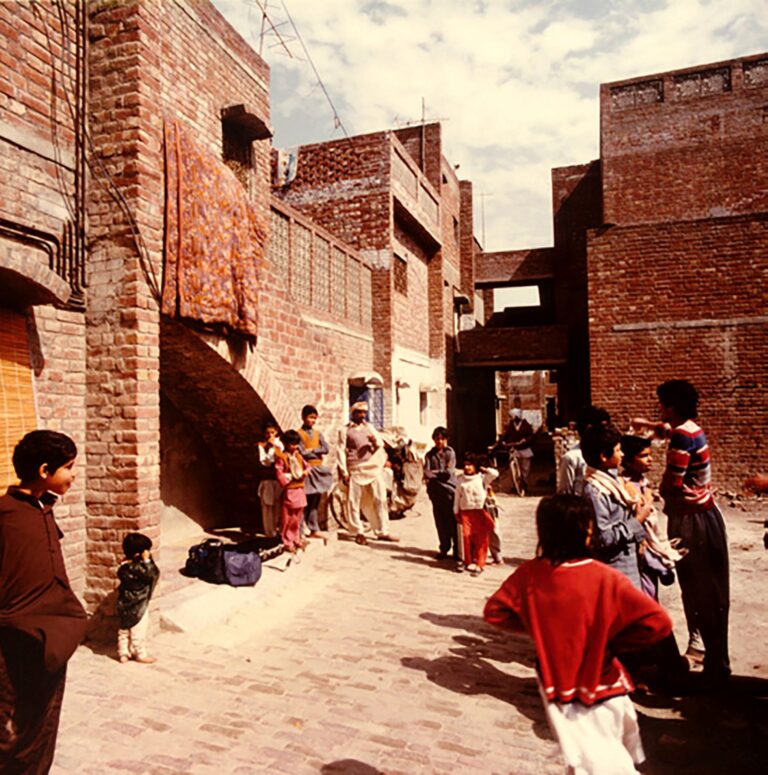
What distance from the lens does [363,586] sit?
647 centimetres

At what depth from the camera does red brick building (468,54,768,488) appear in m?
12.3

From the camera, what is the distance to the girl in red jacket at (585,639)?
2.16 meters

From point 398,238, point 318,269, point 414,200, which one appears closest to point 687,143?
point 414,200

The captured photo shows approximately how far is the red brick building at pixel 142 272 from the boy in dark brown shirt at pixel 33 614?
6.68 feet

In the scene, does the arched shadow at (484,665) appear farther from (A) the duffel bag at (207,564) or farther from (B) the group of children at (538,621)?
(A) the duffel bag at (207,564)

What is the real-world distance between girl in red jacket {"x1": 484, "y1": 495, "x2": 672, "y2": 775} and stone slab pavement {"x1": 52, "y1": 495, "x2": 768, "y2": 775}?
1100 millimetres

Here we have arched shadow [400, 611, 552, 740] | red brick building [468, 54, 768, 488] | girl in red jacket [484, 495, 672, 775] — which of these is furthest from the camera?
red brick building [468, 54, 768, 488]

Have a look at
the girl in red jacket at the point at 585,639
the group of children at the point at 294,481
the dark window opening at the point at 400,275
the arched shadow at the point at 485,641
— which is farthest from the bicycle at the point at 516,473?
the girl in red jacket at the point at 585,639

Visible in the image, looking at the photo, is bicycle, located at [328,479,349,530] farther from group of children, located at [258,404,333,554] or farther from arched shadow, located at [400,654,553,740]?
arched shadow, located at [400,654,553,740]

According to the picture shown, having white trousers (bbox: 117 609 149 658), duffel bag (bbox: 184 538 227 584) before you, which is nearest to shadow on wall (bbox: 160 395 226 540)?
duffel bag (bbox: 184 538 227 584)

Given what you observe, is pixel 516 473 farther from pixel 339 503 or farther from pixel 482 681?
pixel 482 681

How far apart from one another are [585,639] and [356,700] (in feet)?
7.28

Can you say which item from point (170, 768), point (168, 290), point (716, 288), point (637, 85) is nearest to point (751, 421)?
point (716, 288)

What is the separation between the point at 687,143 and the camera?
19844mm
